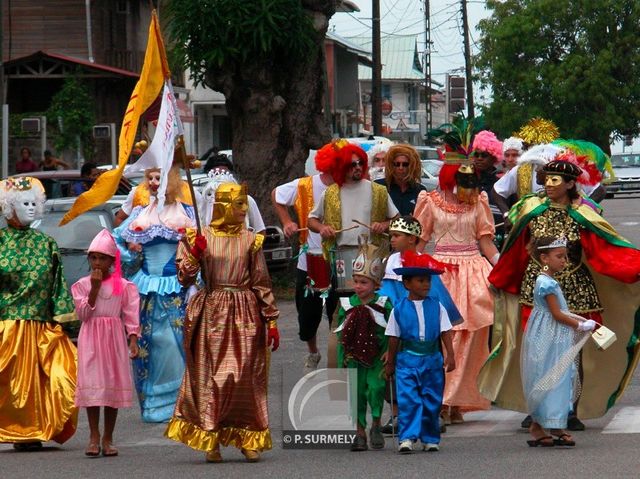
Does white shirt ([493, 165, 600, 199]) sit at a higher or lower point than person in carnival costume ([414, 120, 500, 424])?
higher

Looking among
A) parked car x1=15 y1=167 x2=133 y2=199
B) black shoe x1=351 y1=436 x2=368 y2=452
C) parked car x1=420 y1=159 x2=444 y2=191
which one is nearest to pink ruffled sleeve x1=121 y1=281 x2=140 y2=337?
black shoe x1=351 y1=436 x2=368 y2=452

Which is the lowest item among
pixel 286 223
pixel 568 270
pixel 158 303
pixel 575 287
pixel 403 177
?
pixel 158 303

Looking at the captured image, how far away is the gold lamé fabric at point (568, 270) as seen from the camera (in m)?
9.98

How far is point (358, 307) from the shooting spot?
9453 mm

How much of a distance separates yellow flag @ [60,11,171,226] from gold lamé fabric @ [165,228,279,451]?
60cm

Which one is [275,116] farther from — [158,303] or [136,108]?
[136,108]

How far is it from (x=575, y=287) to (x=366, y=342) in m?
1.53

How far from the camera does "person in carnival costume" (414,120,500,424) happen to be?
10.7 meters

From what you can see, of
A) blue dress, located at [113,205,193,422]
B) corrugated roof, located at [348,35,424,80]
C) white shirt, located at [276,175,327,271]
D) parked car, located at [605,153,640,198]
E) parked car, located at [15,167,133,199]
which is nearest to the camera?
blue dress, located at [113,205,193,422]

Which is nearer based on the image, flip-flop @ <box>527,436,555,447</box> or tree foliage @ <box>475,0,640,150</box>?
flip-flop @ <box>527,436,555,447</box>

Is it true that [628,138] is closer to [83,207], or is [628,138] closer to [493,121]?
[493,121]

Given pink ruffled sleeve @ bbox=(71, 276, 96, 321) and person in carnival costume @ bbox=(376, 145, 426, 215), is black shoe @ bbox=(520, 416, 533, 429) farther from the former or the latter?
pink ruffled sleeve @ bbox=(71, 276, 96, 321)

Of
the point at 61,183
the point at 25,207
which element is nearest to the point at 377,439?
the point at 25,207

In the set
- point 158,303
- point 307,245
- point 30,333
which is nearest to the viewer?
point 30,333
